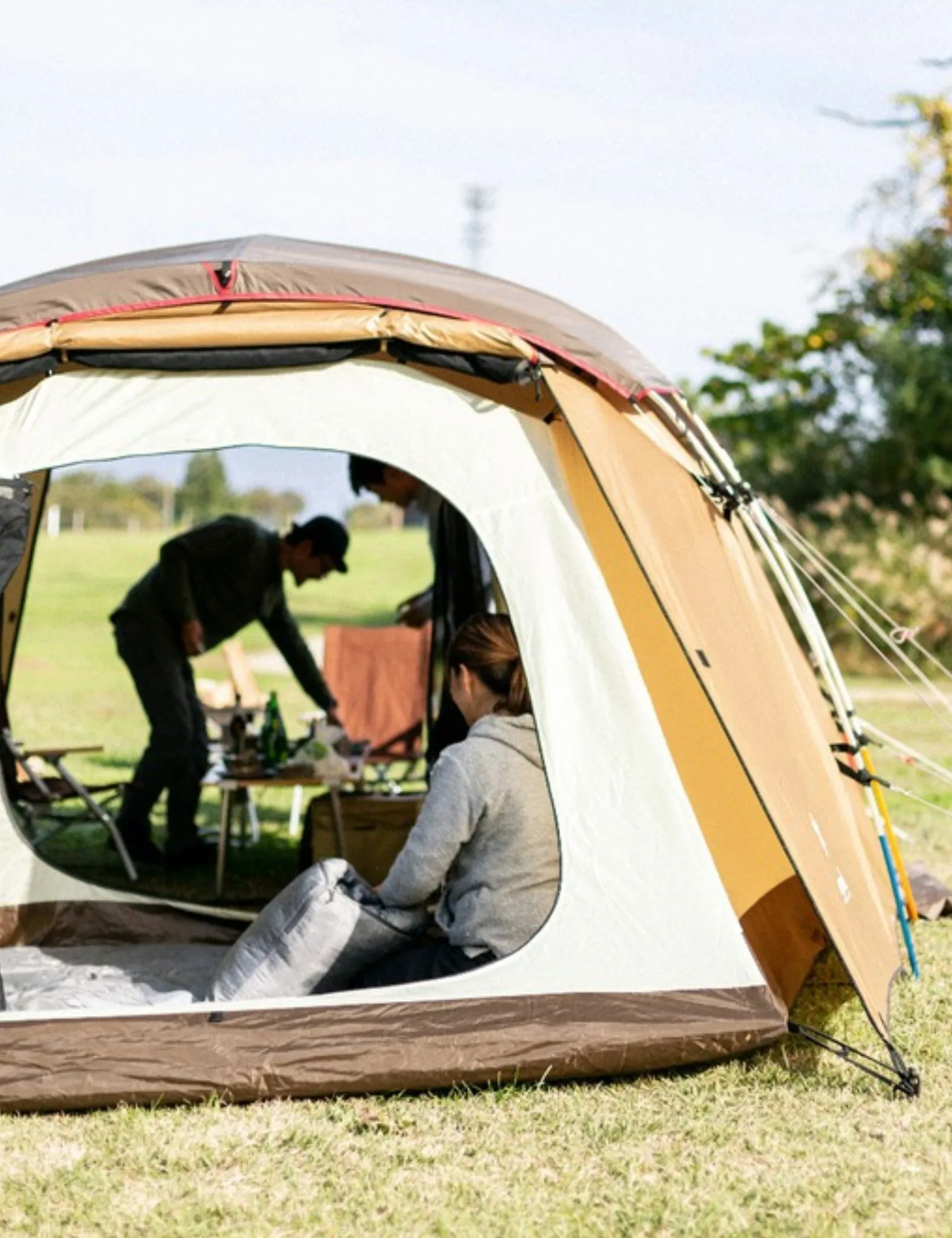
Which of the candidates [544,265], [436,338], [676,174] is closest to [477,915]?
[436,338]

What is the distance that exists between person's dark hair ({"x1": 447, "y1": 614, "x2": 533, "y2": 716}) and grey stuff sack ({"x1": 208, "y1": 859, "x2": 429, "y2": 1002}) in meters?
0.53

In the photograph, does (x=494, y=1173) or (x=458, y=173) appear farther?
(x=458, y=173)

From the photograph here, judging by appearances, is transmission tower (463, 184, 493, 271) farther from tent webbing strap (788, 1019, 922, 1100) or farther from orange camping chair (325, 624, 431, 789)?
tent webbing strap (788, 1019, 922, 1100)

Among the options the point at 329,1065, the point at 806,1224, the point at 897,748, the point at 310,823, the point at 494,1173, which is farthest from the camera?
the point at 310,823

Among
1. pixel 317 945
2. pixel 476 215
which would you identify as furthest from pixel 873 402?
pixel 476 215

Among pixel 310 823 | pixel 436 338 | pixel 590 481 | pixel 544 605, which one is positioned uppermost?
pixel 436 338

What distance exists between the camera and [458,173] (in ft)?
119

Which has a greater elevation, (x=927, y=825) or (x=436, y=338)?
(x=436, y=338)

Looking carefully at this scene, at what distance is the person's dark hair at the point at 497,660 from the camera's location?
3.93m

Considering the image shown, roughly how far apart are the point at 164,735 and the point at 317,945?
2784 millimetres

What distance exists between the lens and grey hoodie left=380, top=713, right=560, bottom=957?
12.4ft

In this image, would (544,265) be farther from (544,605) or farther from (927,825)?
(544,605)

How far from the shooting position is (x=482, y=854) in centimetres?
383

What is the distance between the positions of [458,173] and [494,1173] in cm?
3458
